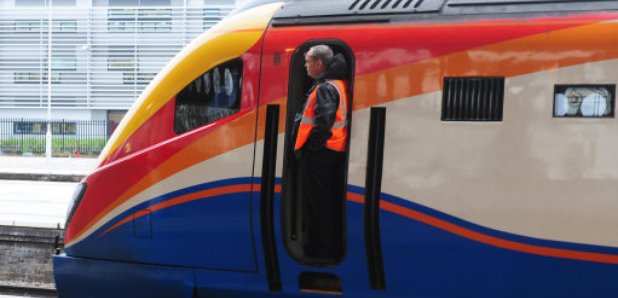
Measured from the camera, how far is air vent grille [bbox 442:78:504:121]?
455 cm

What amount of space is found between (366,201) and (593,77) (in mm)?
1594

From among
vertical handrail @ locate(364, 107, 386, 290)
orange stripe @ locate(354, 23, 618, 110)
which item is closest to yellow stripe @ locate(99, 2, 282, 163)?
orange stripe @ locate(354, 23, 618, 110)

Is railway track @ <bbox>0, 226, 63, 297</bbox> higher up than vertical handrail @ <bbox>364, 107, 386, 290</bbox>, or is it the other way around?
vertical handrail @ <bbox>364, 107, 386, 290</bbox>

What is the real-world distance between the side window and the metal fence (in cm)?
2919

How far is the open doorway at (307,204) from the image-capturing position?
16.1 ft

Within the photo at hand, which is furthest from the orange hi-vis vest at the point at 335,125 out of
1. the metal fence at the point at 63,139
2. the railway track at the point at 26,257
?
the metal fence at the point at 63,139

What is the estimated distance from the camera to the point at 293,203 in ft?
16.6

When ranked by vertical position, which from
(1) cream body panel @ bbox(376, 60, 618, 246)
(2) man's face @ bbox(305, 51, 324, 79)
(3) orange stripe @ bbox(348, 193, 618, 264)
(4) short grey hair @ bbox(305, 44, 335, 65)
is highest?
(4) short grey hair @ bbox(305, 44, 335, 65)

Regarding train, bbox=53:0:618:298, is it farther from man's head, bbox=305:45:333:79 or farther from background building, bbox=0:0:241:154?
background building, bbox=0:0:241:154

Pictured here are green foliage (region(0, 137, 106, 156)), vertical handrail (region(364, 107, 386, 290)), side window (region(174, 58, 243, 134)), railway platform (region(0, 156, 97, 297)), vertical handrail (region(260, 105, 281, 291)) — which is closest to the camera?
vertical handrail (region(364, 107, 386, 290))

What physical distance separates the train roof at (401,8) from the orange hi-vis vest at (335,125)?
0.51 metres

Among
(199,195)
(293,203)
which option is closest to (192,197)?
(199,195)

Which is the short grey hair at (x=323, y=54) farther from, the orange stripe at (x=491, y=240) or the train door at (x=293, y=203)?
the orange stripe at (x=491, y=240)

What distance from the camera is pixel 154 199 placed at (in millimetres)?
5324
